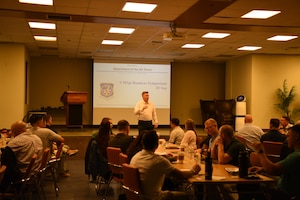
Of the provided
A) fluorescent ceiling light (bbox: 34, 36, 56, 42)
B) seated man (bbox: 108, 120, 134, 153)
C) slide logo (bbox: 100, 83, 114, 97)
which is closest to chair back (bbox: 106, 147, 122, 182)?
seated man (bbox: 108, 120, 134, 153)

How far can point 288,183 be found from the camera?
3799 mm

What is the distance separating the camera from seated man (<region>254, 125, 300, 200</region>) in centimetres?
370

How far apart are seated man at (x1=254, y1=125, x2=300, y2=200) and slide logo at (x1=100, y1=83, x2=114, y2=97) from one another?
12.6 m

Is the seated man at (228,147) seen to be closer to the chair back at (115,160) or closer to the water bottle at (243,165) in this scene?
the water bottle at (243,165)

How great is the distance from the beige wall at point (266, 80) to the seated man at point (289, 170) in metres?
11.0

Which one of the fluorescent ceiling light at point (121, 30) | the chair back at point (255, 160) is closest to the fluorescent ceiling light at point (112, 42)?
the fluorescent ceiling light at point (121, 30)

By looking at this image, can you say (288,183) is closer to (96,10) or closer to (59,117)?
(96,10)

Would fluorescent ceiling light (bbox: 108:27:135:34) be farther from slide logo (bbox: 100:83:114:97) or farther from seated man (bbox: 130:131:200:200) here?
seated man (bbox: 130:131:200:200)

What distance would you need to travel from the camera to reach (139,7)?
7.96 meters

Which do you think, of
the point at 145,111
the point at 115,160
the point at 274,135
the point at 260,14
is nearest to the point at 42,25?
the point at 145,111

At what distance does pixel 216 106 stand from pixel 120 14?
27.1 ft

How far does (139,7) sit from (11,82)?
6473 millimetres

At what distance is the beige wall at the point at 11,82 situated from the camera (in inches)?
502

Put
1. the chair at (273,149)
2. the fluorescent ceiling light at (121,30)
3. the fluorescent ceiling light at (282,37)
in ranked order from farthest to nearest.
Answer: the fluorescent ceiling light at (282,37)
the fluorescent ceiling light at (121,30)
the chair at (273,149)
